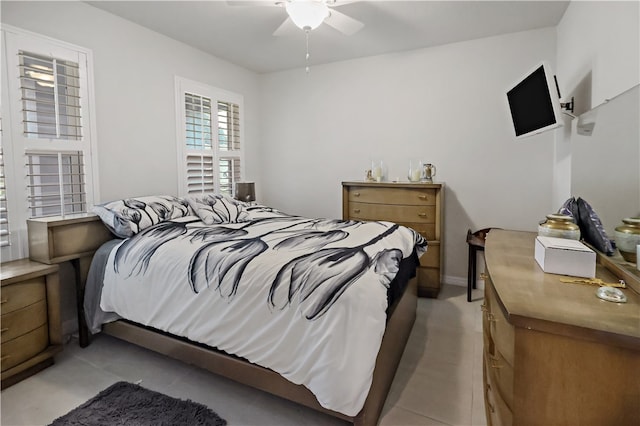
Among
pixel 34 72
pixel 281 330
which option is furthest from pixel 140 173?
pixel 281 330

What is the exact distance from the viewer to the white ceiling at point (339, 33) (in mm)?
2838

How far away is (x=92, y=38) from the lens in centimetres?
284

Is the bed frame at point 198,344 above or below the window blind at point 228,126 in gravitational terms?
below

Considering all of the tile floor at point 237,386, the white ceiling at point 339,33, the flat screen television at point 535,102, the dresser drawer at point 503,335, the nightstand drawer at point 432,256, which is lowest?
the tile floor at point 237,386

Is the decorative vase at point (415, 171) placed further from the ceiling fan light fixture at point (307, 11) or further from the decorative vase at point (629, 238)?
the decorative vase at point (629, 238)

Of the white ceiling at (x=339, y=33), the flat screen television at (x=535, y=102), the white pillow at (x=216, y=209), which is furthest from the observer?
the white pillow at (x=216, y=209)

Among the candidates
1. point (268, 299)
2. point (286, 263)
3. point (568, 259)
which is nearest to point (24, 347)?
point (268, 299)

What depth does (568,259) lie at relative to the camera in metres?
1.26

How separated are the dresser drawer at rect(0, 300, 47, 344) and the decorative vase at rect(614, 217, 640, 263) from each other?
3.09m

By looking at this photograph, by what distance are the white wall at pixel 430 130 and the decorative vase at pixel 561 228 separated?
2.23 meters

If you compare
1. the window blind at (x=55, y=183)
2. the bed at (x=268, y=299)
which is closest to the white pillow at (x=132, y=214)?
the bed at (x=268, y=299)

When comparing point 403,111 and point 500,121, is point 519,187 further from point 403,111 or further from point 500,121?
point 403,111

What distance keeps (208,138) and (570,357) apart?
3867mm

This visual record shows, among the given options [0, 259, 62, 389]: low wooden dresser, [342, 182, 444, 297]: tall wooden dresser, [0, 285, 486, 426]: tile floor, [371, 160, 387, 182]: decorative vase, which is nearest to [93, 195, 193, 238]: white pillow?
[0, 259, 62, 389]: low wooden dresser
